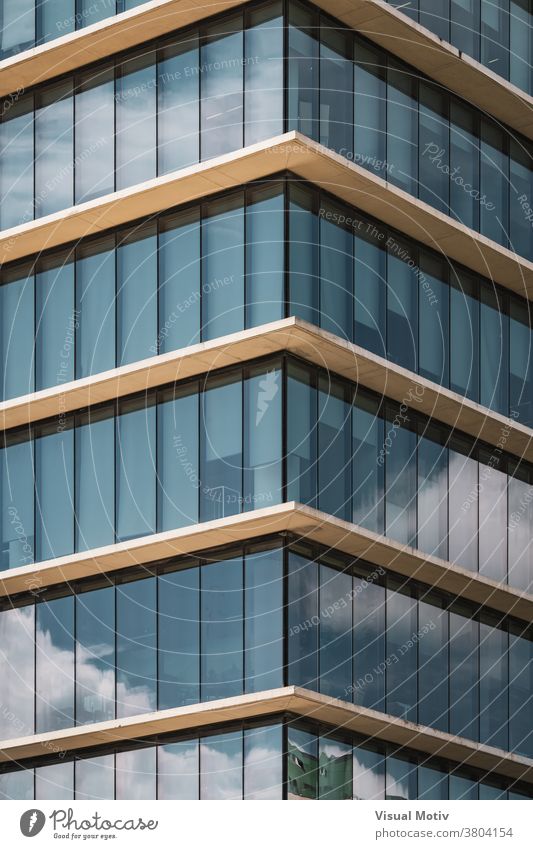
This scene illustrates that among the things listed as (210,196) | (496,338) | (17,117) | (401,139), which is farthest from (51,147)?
(496,338)

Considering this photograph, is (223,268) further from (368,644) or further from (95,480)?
(368,644)

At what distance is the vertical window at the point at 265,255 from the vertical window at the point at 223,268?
0.24 meters

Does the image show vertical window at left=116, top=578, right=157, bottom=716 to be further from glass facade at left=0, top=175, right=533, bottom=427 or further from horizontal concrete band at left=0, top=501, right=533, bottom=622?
glass facade at left=0, top=175, right=533, bottom=427

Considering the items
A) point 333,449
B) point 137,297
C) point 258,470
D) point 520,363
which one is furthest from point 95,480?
point 520,363

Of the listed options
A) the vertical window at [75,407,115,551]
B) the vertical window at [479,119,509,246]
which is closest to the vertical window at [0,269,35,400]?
the vertical window at [75,407,115,551]

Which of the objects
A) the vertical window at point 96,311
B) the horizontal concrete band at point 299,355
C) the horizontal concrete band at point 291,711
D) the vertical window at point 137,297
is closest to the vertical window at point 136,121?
the vertical window at point 137,297

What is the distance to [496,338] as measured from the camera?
186 feet

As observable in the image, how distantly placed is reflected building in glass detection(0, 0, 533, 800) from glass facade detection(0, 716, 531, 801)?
0.25 ft

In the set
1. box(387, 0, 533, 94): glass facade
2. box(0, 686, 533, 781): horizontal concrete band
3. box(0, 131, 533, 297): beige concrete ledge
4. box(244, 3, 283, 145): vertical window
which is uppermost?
box(387, 0, 533, 94): glass facade

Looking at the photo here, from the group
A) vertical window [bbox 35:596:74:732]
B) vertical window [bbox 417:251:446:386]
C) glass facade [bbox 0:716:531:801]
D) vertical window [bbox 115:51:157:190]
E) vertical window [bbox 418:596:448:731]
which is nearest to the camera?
glass facade [bbox 0:716:531:801]

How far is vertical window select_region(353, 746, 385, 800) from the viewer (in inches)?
1996

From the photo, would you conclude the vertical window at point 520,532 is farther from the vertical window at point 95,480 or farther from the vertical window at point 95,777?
the vertical window at point 95,777

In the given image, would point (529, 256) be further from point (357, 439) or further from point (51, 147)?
point (51, 147)

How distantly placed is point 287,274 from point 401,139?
5911 mm
